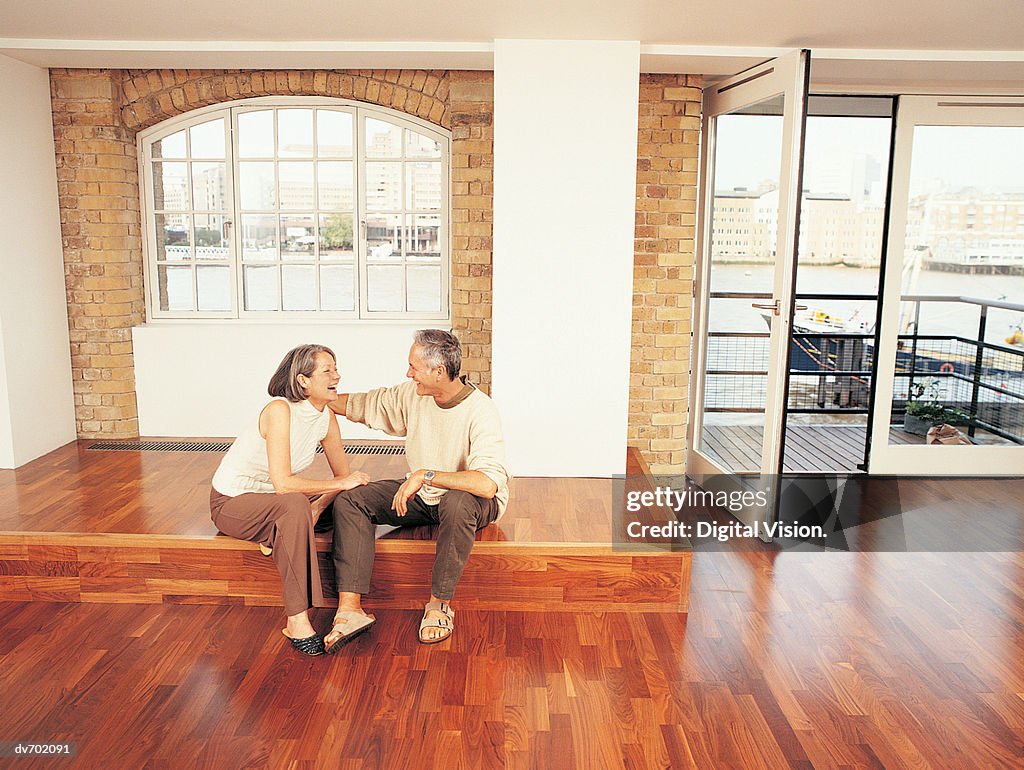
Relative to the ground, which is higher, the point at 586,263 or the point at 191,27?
the point at 191,27

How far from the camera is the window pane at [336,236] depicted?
554cm

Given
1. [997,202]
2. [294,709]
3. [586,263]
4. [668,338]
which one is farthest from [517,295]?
[997,202]

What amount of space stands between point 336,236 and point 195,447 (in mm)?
1584

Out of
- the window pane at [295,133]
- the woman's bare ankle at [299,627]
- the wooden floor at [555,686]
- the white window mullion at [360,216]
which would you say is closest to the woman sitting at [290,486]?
the woman's bare ankle at [299,627]

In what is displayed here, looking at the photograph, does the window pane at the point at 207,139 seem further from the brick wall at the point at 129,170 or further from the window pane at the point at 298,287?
the window pane at the point at 298,287

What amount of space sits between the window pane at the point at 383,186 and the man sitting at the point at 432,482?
2158 mm

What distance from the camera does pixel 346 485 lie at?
3.40 meters

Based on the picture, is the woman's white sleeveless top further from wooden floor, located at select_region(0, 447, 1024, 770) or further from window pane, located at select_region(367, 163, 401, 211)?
window pane, located at select_region(367, 163, 401, 211)

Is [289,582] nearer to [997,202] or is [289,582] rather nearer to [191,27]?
[191,27]

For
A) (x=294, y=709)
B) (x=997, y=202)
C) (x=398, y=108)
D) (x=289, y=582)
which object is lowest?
(x=294, y=709)

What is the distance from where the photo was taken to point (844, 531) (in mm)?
4598

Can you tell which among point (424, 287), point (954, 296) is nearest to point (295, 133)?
point (424, 287)

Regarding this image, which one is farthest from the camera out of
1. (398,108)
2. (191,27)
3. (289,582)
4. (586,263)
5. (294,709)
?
(398,108)

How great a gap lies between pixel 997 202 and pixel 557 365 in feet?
9.79
